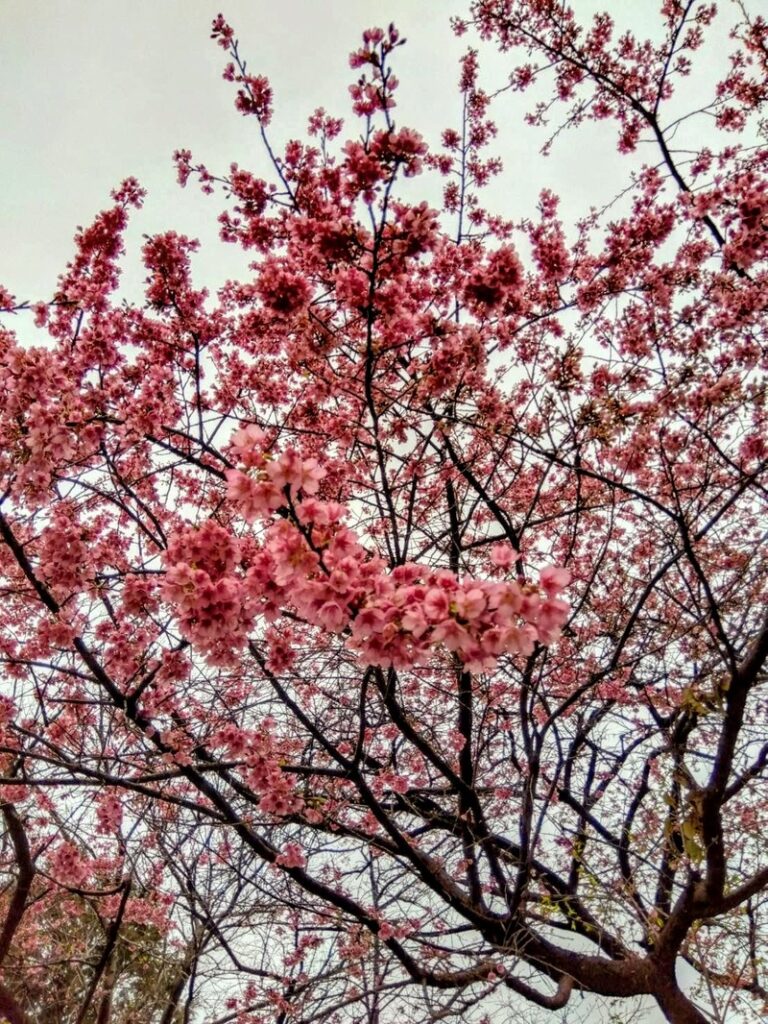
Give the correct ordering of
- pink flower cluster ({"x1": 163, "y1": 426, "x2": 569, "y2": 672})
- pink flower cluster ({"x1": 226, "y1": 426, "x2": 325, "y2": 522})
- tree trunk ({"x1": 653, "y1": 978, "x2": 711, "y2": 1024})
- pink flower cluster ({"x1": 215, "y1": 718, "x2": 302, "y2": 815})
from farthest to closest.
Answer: tree trunk ({"x1": 653, "y1": 978, "x2": 711, "y2": 1024}) → pink flower cluster ({"x1": 215, "y1": 718, "x2": 302, "y2": 815}) → pink flower cluster ({"x1": 226, "y1": 426, "x2": 325, "y2": 522}) → pink flower cluster ({"x1": 163, "y1": 426, "x2": 569, "y2": 672})

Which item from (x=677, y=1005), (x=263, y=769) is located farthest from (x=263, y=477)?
(x=677, y=1005)

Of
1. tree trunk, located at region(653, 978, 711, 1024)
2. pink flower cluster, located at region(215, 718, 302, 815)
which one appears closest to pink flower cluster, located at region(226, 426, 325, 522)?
pink flower cluster, located at region(215, 718, 302, 815)

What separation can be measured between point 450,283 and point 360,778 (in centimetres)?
321

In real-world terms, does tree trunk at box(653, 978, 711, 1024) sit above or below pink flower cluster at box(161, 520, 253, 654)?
below

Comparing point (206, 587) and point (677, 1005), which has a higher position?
point (206, 587)

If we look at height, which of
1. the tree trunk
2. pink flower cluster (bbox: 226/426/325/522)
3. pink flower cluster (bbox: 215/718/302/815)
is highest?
pink flower cluster (bbox: 226/426/325/522)

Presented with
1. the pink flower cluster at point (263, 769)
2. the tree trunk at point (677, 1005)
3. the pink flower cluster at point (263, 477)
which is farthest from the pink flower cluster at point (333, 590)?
the tree trunk at point (677, 1005)

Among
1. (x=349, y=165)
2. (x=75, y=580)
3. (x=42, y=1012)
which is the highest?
(x=349, y=165)

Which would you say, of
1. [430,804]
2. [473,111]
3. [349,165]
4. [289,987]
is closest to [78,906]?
[289,987]

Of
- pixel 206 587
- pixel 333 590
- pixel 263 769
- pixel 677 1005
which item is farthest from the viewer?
pixel 677 1005

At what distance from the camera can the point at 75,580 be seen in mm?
2969

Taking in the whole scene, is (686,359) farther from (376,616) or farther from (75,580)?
(75,580)

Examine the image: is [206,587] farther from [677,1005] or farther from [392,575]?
[677,1005]

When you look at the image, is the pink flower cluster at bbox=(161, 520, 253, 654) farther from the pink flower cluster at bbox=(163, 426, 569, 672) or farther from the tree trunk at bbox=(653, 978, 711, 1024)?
the tree trunk at bbox=(653, 978, 711, 1024)
